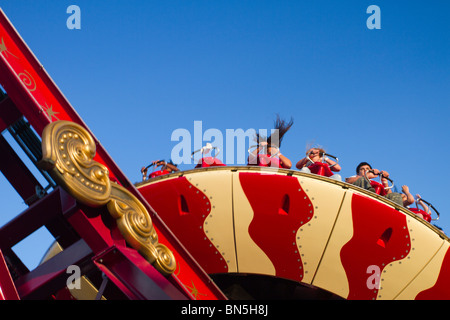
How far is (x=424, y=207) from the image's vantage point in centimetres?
884

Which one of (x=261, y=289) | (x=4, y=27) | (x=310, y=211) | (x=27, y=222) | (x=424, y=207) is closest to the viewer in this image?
(x=4, y=27)

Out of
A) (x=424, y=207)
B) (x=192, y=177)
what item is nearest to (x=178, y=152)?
(x=192, y=177)

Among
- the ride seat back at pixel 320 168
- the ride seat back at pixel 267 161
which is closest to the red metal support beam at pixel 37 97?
the ride seat back at pixel 267 161

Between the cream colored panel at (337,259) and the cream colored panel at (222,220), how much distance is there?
34.4 inches

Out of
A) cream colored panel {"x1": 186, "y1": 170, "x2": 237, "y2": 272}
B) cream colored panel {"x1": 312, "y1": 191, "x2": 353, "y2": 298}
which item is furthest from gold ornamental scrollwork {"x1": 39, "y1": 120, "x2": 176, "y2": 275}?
cream colored panel {"x1": 312, "y1": 191, "x2": 353, "y2": 298}

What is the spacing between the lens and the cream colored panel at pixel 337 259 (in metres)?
6.28

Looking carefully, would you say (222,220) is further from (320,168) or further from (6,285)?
(6,285)

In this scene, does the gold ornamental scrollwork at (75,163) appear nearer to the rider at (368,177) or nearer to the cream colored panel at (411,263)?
the cream colored panel at (411,263)

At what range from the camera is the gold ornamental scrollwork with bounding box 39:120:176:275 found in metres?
3.93

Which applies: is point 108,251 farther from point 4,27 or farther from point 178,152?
point 178,152

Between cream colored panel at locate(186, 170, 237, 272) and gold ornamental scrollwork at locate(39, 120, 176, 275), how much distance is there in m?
1.90

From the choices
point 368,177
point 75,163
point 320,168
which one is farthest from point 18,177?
point 368,177

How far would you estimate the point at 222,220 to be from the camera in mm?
6301
